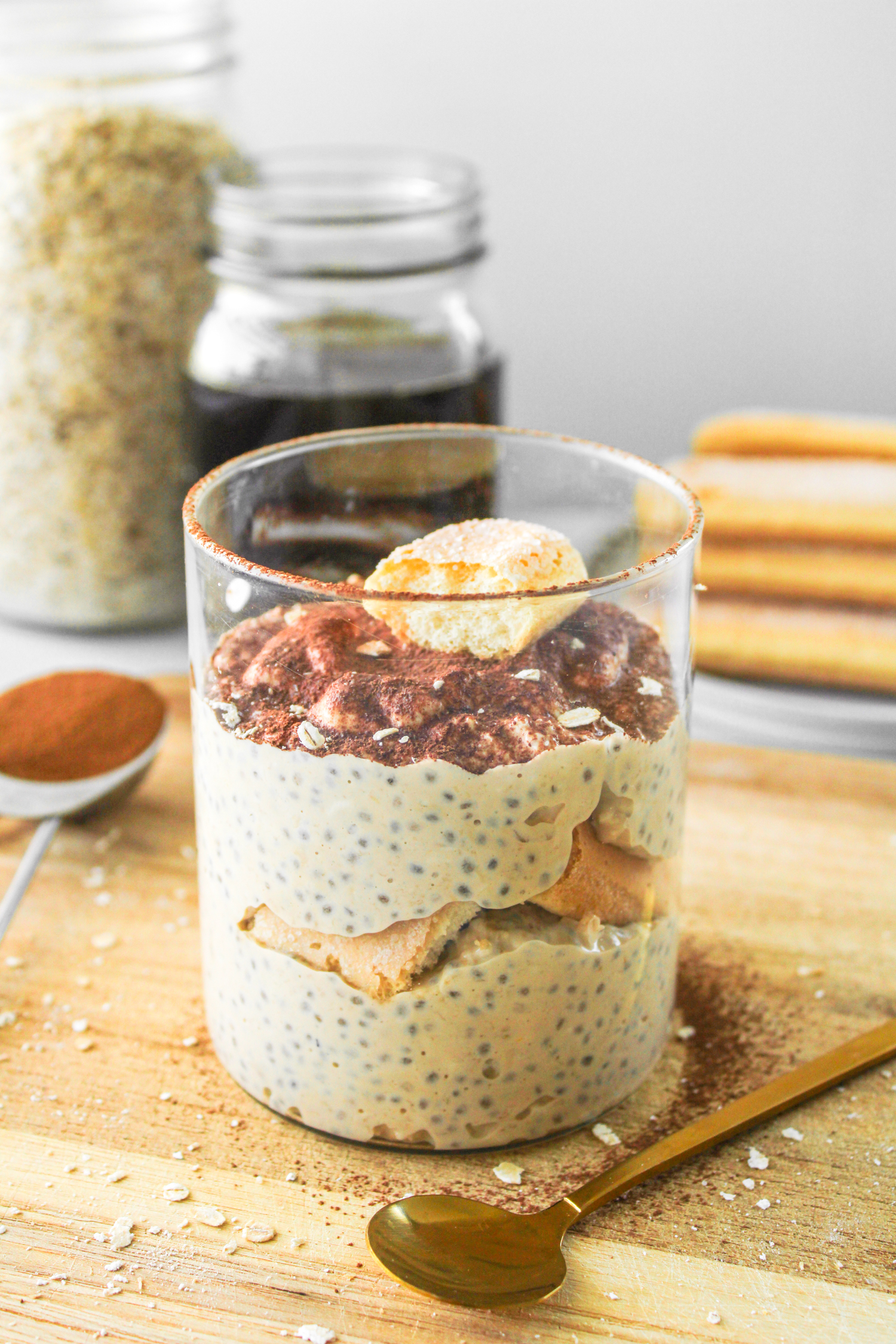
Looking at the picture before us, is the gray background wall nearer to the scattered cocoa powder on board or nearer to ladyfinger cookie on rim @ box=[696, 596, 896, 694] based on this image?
ladyfinger cookie on rim @ box=[696, 596, 896, 694]

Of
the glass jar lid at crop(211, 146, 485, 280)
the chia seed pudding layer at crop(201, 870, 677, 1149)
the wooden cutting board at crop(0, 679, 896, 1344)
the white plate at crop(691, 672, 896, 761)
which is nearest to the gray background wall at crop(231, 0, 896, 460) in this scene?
the glass jar lid at crop(211, 146, 485, 280)

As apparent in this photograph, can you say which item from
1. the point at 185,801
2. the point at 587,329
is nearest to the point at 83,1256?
the point at 185,801

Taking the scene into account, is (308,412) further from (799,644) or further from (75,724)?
(799,644)

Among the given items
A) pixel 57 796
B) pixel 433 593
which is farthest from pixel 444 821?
pixel 57 796

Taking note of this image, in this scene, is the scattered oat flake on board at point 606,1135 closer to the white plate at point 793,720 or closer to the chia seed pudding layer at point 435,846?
the chia seed pudding layer at point 435,846

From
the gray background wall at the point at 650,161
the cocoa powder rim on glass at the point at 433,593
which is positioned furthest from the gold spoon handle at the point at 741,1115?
the gray background wall at the point at 650,161

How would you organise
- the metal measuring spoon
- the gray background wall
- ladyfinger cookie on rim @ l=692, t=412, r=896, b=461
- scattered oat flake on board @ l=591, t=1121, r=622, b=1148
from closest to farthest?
scattered oat flake on board @ l=591, t=1121, r=622, b=1148 < the metal measuring spoon < ladyfinger cookie on rim @ l=692, t=412, r=896, b=461 < the gray background wall
